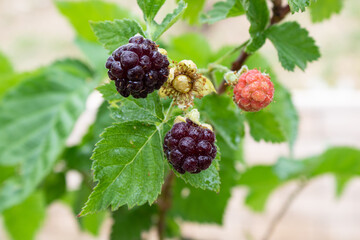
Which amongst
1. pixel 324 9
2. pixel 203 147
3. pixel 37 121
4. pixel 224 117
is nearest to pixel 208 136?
pixel 203 147

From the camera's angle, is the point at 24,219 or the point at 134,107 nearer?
the point at 134,107

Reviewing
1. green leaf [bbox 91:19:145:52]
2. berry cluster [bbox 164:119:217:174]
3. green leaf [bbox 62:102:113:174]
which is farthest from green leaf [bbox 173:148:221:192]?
green leaf [bbox 62:102:113:174]

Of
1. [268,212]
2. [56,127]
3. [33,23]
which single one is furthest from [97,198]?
[33,23]

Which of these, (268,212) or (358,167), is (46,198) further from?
(268,212)

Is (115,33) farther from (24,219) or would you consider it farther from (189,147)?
(24,219)

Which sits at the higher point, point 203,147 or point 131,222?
point 203,147

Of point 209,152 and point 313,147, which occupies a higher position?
point 209,152

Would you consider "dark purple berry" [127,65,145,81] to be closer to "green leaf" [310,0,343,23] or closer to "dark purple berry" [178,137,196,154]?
"dark purple berry" [178,137,196,154]
